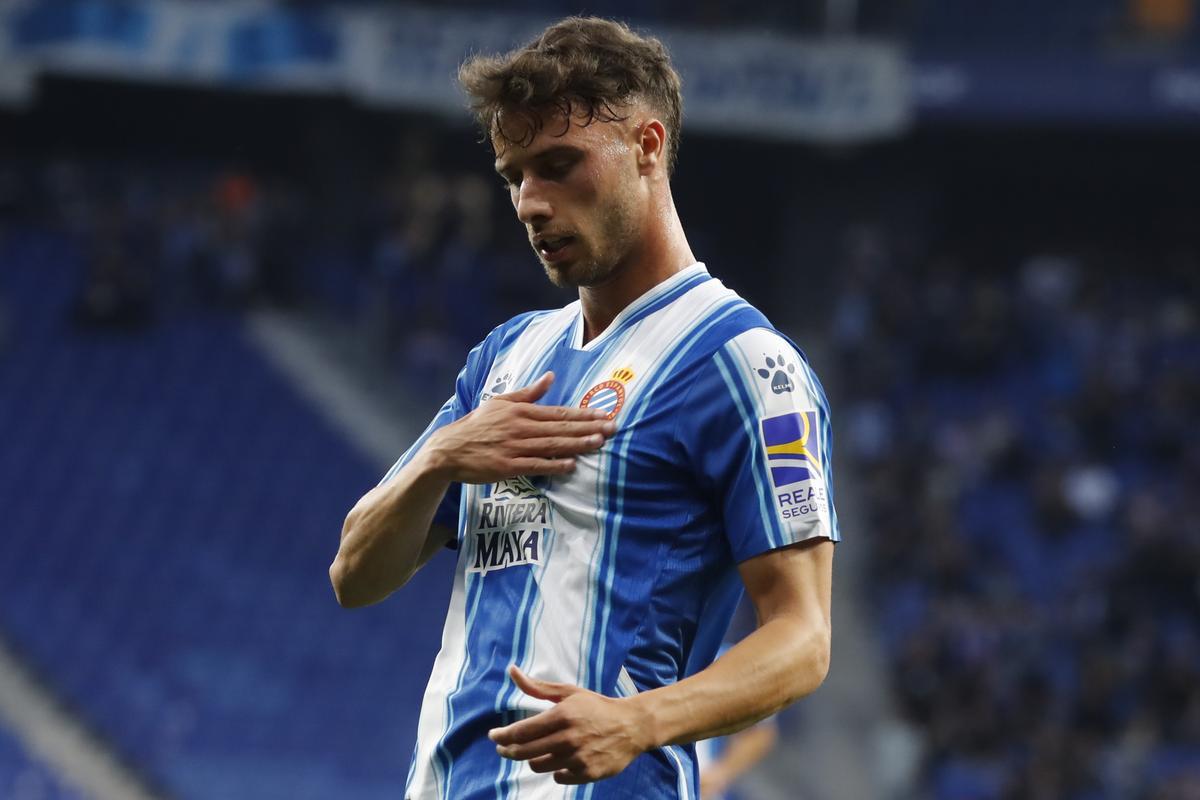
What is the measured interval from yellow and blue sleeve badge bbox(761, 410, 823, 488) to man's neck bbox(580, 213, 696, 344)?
35 centimetres

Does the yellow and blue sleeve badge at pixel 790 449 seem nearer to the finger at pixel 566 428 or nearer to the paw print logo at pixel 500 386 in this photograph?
the finger at pixel 566 428

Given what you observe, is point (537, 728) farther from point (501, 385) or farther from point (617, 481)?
point (501, 385)

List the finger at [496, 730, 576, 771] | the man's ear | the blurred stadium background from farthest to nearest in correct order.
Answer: the blurred stadium background, the man's ear, the finger at [496, 730, 576, 771]

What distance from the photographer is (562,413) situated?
254 centimetres

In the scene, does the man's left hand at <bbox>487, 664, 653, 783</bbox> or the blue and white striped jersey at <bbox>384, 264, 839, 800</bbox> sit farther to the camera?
the blue and white striped jersey at <bbox>384, 264, 839, 800</bbox>

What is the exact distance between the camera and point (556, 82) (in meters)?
2.51

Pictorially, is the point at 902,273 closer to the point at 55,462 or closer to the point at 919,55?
the point at 919,55

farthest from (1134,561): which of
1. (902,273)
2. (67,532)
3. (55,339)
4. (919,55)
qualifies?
(55,339)

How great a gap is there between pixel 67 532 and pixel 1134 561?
9241mm

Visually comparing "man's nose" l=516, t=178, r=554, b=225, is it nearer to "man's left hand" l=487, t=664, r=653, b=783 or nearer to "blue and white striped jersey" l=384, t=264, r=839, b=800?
"blue and white striped jersey" l=384, t=264, r=839, b=800

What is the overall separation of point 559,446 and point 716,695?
0.44 meters

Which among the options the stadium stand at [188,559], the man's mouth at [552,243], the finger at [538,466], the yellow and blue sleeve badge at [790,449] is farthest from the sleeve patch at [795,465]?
the stadium stand at [188,559]

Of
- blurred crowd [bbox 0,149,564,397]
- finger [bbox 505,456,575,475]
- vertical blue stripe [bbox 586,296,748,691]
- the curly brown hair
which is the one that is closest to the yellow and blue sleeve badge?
vertical blue stripe [bbox 586,296,748,691]

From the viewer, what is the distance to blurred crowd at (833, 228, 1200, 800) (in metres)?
13.9
